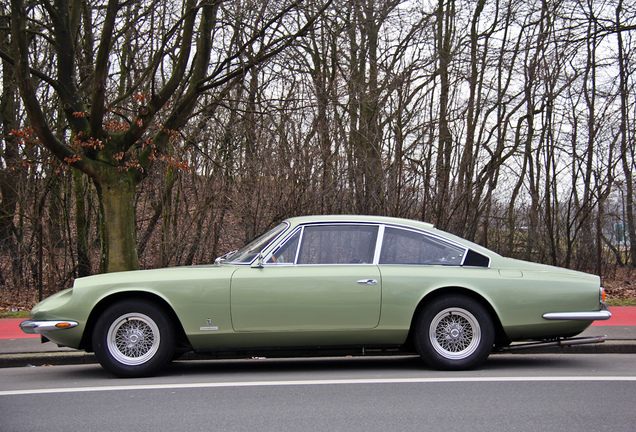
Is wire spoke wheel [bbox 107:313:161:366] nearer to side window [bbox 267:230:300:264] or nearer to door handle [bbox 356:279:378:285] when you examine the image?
side window [bbox 267:230:300:264]

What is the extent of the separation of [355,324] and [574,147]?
472 inches

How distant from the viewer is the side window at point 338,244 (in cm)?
642

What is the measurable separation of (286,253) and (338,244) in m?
0.54

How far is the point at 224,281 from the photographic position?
620 cm

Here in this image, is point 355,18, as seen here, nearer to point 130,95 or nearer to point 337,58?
point 337,58

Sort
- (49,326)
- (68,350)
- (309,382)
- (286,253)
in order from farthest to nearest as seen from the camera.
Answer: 1. (68,350)
2. (286,253)
3. (49,326)
4. (309,382)

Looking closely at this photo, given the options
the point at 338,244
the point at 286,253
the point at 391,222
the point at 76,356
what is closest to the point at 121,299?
the point at 76,356

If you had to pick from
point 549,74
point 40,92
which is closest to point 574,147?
point 549,74

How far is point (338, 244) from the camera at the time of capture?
21.7 ft

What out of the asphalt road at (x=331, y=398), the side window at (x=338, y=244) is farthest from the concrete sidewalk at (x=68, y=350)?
the side window at (x=338, y=244)

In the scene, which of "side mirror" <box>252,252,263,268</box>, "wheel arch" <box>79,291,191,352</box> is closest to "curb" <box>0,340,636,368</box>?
"wheel arch" <box>79,291,191,352</box>

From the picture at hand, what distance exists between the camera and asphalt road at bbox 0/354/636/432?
14.7 ft

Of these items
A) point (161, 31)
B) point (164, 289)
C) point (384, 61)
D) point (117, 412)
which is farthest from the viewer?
point (384, 61)

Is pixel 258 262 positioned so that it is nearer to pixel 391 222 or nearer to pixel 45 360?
pixel 391 222
